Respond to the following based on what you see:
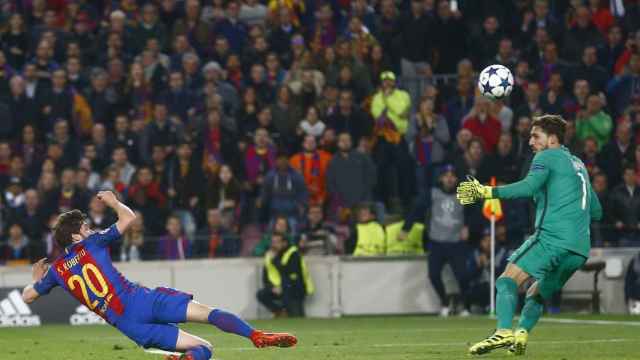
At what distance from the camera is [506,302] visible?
41.3 feet

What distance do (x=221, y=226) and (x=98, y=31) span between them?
494cm

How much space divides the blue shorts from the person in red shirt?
12.0m

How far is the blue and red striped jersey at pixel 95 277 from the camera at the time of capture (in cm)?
1146

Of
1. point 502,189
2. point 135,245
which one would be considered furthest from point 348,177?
point 502,189

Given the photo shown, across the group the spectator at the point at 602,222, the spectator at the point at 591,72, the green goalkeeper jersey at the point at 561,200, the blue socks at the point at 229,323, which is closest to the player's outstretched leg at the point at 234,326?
the blue socks at the point at 229,323

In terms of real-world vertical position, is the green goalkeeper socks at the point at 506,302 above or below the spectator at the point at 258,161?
below

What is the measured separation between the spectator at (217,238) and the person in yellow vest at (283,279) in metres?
0.64

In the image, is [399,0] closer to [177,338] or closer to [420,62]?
[420,62]

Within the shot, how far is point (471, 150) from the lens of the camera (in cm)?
2188

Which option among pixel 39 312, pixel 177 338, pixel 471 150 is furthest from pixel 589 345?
pixel 39 312

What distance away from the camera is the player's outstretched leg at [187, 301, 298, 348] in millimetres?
11398

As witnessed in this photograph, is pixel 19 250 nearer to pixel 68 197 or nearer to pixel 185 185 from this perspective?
pixel 68 197

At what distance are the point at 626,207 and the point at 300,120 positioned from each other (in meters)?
5.28

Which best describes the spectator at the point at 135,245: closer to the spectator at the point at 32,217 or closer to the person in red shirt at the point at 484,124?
the spectator at the point at 32,217
